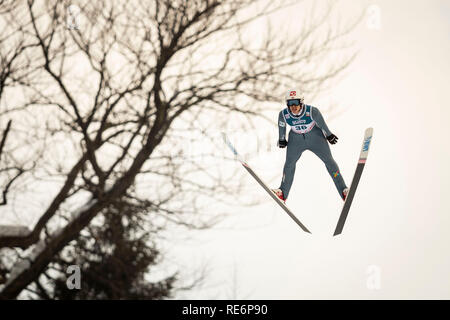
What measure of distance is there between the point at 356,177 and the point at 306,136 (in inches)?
27.2

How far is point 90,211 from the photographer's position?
8.46 metres

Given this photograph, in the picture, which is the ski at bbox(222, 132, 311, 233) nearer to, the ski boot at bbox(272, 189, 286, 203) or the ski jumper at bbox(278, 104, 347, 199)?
the ski boot at bbox(272, 189, 286, 203)

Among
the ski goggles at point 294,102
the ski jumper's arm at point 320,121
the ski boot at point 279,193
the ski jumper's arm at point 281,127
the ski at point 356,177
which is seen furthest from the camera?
the ski boot at point 279,193

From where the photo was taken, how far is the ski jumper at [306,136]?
13.0ft

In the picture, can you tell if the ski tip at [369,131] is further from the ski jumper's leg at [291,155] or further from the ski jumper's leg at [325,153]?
the ski jumper's leg at [291,155]

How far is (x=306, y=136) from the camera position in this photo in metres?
4.09

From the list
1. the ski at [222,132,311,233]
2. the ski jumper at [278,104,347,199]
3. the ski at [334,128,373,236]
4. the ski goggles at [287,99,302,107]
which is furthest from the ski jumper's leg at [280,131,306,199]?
the ski at [334,128,373,236]

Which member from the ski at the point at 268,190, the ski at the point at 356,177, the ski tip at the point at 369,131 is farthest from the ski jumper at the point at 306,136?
the ski tip at the point at 369,131

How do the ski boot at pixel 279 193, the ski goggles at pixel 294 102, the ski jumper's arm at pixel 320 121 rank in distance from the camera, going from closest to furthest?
the ski goggles at pixel 294 102
the ski jumper's arm at pixel 320 121
the ski boot at pixel 279 193

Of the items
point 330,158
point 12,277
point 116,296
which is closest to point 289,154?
point 330,158

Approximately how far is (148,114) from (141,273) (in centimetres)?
698

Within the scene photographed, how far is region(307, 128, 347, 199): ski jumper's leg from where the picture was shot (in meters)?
4.10

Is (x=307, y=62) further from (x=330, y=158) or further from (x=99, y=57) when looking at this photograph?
(x=330, y=158)

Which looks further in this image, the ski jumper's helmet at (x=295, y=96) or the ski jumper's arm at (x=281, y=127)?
the ski jumper's arm at (x=281, y=127)
